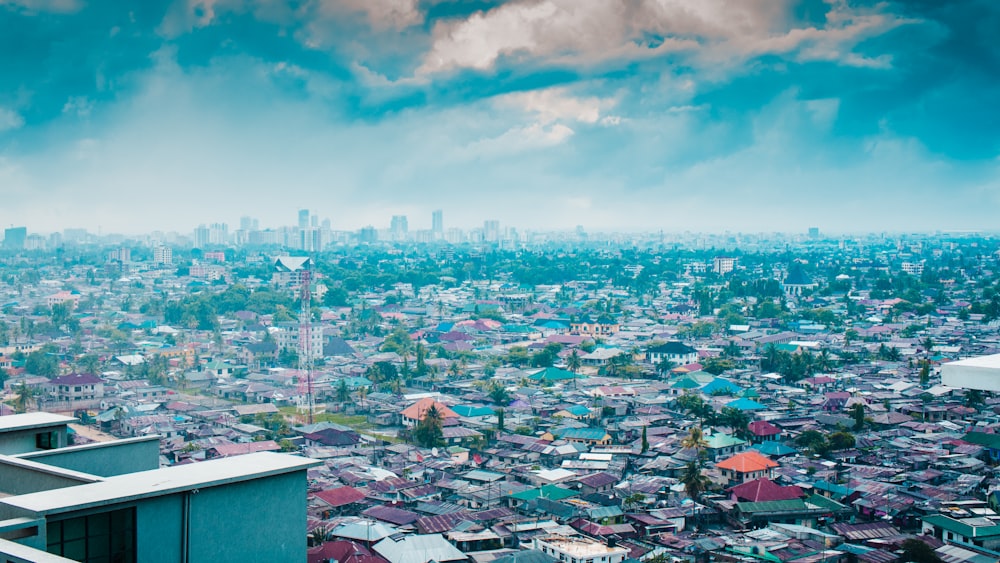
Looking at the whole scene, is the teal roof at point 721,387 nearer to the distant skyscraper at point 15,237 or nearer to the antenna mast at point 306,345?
the antenna mast at point 306,345

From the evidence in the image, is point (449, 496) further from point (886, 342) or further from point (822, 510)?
point (886, 342)

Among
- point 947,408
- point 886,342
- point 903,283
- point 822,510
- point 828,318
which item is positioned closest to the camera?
point 822,510

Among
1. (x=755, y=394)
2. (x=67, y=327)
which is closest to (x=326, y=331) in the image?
(x=67, y=327)

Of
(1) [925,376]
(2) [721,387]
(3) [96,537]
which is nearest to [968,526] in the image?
(3) [96,537]

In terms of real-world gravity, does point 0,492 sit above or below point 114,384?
above

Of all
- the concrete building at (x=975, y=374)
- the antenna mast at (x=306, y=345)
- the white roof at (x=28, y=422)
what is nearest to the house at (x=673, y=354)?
the antenna mast at (x=306, y=345)

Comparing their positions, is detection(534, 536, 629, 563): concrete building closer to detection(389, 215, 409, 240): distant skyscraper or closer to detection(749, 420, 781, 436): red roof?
detection(749, 420, 781, 436): red roof

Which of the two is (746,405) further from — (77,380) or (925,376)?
(77,380)
